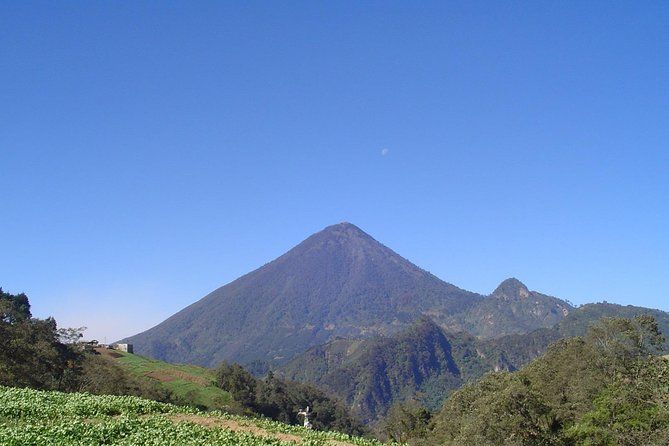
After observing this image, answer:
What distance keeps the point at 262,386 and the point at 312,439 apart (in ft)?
365

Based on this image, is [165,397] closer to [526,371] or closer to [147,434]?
[526,371]

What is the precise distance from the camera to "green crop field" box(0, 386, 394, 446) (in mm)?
16953

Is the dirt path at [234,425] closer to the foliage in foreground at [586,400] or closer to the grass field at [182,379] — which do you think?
the foliage in foreground at [586,400]

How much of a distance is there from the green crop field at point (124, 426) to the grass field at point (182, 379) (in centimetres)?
7397

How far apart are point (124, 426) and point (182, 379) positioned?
326ft

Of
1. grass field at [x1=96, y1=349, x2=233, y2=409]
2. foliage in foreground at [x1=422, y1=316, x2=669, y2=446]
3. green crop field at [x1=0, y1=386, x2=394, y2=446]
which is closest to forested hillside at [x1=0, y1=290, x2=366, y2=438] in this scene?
grass field at [x1=96, y1=349, x2=233, y2=409]

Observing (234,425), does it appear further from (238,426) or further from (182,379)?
(182,379)

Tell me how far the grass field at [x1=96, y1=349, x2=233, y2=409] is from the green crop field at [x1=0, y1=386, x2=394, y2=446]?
73972 millimetres

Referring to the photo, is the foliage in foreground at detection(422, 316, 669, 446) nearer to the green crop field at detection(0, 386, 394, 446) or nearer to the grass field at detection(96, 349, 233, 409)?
the green crop field at detection(0, 386, 394, 446)

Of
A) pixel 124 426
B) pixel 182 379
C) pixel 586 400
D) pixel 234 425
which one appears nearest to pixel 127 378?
pixel 182 379

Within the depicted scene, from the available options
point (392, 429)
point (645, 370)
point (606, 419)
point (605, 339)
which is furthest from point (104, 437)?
point (392, 429)

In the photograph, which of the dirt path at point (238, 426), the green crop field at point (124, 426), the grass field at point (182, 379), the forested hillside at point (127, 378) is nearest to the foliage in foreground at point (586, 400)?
the forested hillside at point (127, 378)

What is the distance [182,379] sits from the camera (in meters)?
113

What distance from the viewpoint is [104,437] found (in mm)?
17453
